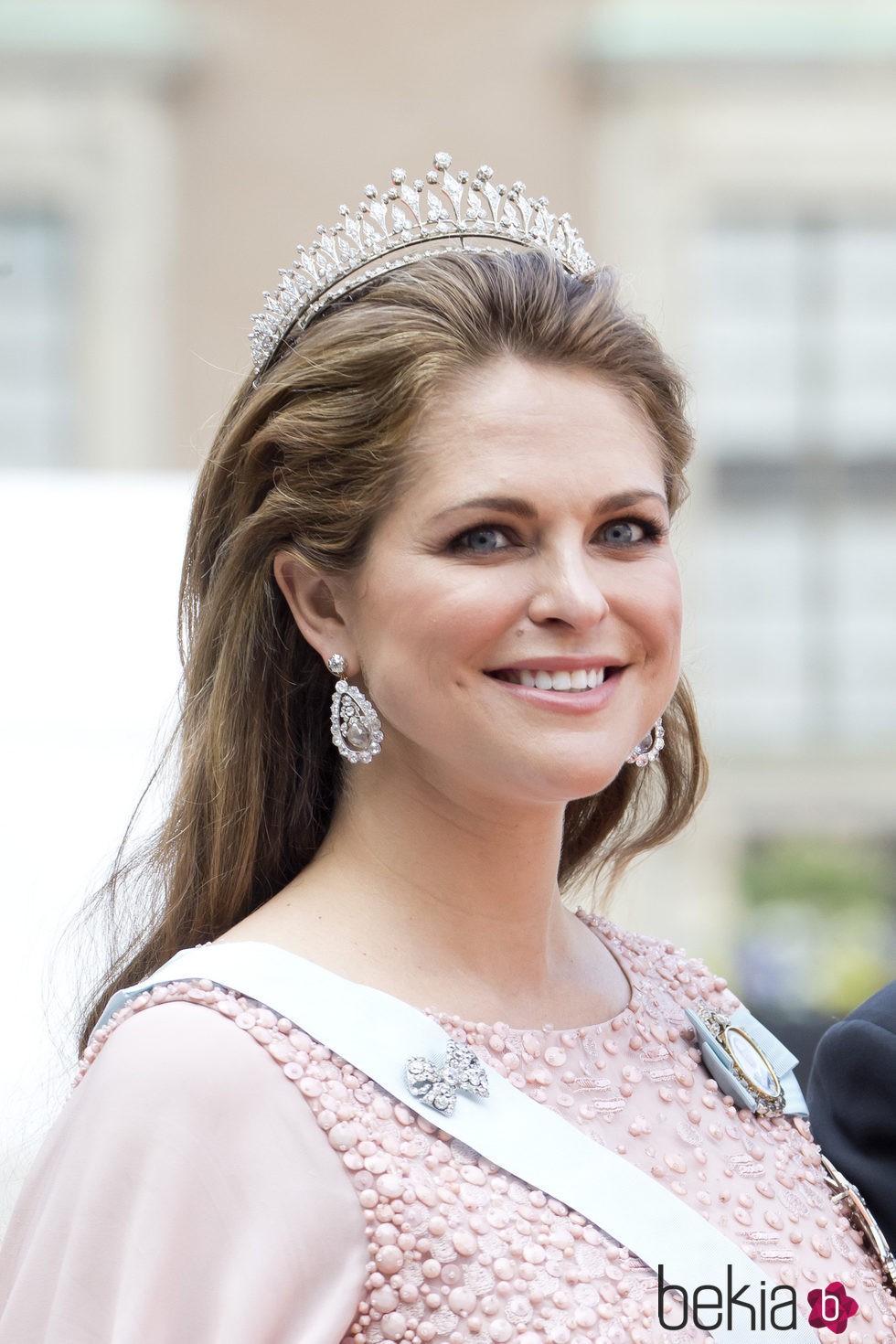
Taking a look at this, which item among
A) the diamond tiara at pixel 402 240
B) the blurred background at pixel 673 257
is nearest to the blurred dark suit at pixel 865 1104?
the diamond tiara at pixel 402 240

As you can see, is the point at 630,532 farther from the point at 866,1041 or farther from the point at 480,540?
the point at 866,1041

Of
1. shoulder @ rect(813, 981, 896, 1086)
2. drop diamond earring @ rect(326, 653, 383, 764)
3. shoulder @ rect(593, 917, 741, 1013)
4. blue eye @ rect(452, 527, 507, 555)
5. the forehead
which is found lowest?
shoulder @ rect(813, 981, 896, 1086)

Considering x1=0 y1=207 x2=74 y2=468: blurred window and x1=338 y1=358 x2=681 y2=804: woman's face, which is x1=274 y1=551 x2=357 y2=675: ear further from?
x1=0 y1=207 x2=74 y2=468: blurred window

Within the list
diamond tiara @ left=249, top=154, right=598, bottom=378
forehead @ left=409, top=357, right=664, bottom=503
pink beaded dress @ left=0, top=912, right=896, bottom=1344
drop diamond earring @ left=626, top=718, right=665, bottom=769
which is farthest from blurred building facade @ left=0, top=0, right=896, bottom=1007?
pink beaded dress @ left=0, top=912, right=896, bottom=1344

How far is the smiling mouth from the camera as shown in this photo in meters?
1.46

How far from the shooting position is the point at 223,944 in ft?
4.75

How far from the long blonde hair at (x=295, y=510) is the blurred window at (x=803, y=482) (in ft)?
17.9

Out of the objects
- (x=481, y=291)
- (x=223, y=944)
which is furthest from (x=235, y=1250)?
(x=481, y=291)

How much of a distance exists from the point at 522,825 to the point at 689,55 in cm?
562

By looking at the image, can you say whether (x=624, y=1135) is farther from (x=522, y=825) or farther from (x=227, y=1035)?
(x=227, y=1035)

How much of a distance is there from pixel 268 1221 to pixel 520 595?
21.2 inches

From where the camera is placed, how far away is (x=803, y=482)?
7.29 meters
